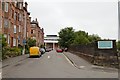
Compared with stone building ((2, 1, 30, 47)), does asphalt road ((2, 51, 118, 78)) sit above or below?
below

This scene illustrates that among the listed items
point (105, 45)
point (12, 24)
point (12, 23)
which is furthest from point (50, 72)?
point (12, 24)

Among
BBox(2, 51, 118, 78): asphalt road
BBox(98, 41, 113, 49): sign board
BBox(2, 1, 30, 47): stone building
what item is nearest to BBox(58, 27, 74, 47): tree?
BBox(2, 1, 30, 47): stone building

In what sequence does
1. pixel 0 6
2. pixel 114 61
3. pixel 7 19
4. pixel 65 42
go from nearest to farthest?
1. pixel 114 61
2. pixel 0 6
3. pixel 7 19
4. pixel 65 42

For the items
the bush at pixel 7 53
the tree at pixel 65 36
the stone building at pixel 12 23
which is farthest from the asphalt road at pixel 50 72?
the tree at pixel 65 36

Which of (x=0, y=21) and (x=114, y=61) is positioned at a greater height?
(x=0, y=21)

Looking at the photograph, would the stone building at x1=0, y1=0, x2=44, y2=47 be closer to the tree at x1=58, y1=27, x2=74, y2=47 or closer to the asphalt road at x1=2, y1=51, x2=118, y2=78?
the asphalt road at x1=2, y1=51, x2=118, y2=78

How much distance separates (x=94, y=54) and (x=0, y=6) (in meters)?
21.9

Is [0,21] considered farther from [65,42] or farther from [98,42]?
[65,42]

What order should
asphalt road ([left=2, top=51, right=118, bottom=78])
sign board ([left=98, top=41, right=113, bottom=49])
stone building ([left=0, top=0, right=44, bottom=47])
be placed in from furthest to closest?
stone building ([left=0, top=0, right=44, bottom=47]) → sign board ([left=98, top=41, right=113, bottom=49]) → asphalt road ([left=2, top=51, right=118, bottom=78])

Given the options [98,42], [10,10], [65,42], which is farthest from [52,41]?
[98,42]

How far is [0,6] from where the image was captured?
136 feet

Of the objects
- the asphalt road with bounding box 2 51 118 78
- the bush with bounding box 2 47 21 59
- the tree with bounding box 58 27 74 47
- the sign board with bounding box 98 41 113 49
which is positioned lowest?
the asphalt road with bounding box 2 51 118 78

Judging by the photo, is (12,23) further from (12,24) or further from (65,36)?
(65,36)

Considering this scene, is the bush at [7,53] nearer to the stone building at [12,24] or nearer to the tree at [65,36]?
the stone building at [12,24]
